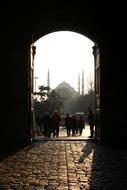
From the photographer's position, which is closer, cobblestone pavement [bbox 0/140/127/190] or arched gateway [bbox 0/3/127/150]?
cobblestone pavement [bbox 0/140/127/190]

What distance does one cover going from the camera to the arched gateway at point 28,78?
1873 centimetres

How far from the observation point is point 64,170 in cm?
1128

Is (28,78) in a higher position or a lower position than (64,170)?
higher

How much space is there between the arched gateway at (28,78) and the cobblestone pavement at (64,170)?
3068mm

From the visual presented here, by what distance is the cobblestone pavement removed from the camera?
30.7 feet

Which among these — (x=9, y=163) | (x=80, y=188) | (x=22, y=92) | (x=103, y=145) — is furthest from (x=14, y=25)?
(x=80, y=188)

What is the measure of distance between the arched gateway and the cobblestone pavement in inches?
121

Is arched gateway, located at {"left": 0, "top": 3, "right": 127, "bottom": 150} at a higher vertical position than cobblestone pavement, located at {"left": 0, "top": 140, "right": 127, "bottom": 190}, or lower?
higher

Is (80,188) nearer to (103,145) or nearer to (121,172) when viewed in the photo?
(121,172)

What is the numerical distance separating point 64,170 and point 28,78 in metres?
8.42

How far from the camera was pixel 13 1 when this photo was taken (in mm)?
18391

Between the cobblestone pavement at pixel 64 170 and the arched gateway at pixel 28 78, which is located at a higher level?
the arched gateway at pixel 28 78

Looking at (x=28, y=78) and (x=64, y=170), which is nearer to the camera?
(x=64, y=170)

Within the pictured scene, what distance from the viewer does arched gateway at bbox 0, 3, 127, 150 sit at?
18.7 metres
